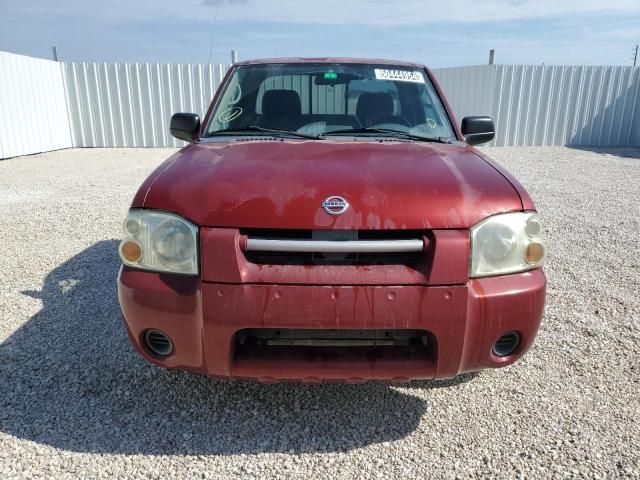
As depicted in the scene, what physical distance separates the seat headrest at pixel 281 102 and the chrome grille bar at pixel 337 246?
152cm

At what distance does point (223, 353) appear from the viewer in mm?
1964

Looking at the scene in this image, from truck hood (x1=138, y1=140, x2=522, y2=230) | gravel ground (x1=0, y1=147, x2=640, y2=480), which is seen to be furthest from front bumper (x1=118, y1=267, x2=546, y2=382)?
gravel ground (x1=0, y1=147, x2=640, y2=480)

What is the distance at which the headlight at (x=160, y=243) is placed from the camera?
1961 mm

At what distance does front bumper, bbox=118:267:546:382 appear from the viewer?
1883 mm

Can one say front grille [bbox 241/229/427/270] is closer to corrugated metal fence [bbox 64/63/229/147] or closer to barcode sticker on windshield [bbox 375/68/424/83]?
barcode sticker on windshield [bbox 375/68/424/83]

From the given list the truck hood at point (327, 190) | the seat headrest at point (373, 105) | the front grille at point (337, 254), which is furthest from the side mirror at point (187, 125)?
the front grille at point (337, 254)

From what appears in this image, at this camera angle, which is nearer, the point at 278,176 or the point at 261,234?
the point at 261,234

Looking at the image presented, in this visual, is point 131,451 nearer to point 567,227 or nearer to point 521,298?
point 521,298

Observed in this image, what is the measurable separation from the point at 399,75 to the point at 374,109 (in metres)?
0.40

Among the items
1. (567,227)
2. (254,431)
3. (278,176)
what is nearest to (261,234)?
(278,176)

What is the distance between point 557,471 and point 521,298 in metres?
0.78

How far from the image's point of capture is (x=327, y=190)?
2010 millimetres

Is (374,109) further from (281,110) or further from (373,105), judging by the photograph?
(281,110)

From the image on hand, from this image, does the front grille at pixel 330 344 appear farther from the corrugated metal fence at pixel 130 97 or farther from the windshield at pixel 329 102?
the corrugated metal fence at pixel 130 97
